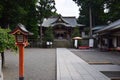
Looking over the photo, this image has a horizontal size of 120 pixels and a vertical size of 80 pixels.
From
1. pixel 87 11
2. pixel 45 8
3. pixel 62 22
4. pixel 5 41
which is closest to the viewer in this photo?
pixel 5 41

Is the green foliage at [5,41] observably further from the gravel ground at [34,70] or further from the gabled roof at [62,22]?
the gabled roof at [62,22]

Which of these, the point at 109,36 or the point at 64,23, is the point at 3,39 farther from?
the point at 64,23

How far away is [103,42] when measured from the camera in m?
40.6

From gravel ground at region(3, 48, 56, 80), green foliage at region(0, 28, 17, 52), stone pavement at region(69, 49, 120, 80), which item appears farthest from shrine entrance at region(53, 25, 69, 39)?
green foliage at region(0, 28, 17, 52)

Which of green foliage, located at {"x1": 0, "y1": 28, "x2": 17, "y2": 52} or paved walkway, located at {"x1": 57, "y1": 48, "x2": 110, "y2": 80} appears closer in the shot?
paved walkway, located at {"x1": 57, "y1": 48, "x2": 110, "y2": 80}

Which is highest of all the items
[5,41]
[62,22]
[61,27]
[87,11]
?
[87,11]

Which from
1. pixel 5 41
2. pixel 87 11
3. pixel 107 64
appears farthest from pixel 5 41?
pixel 87 11

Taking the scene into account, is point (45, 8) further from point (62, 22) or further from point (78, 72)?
point (78, 72)

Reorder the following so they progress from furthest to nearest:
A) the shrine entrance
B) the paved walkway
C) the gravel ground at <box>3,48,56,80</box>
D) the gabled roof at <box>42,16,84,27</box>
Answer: the shrine entrance → the gabled roof at <box>42,16,84,27</box> → the gravel ground at <box>3,48,56,80</box> → the paved walkway

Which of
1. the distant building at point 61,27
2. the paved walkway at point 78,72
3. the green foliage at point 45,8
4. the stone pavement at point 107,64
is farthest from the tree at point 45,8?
the paved walkway at point 78,72

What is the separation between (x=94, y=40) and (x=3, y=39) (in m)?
37.6

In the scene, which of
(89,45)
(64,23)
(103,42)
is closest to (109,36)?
(103,42)

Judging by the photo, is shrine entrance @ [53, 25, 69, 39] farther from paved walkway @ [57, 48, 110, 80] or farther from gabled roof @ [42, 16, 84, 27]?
paved walkway @ [57, 48, 110, 80]

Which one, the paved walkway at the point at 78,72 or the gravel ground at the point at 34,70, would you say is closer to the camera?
the paved walkway at the point at 78,72
